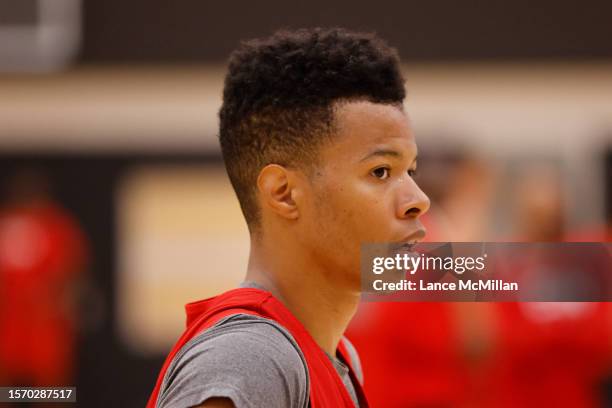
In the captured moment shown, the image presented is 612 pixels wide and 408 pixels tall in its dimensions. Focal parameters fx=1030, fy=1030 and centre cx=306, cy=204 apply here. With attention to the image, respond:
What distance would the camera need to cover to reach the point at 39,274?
719 centimetres

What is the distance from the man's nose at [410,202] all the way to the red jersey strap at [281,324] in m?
0.23

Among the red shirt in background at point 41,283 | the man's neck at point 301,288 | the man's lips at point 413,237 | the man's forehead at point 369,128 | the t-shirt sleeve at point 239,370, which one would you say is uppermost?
the red shirt in background at point 41,283

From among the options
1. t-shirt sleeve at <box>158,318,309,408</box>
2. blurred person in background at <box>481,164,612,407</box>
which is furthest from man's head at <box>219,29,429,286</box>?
blurred person in background at <box>481,164,612,407</box>

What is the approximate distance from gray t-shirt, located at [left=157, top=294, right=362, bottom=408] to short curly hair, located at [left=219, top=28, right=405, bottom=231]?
0.29 meters

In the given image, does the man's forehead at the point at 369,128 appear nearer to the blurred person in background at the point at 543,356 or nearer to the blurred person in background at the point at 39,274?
the blurred person in background at the point at 543,356

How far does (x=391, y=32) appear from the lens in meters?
6.98

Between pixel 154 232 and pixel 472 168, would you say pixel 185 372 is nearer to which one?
pixel 472 168

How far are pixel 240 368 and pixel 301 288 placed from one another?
1.11ft

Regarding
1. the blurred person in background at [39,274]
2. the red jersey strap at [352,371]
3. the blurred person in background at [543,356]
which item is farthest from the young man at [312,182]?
the blurred person in background at [39,274]

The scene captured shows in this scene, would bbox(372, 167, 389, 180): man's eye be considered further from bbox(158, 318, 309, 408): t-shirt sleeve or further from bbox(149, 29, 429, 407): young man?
bbox(158, 318, 309, 408): t-shirt sleeve

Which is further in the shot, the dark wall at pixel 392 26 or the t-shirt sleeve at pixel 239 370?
the dark wall at pixel 392 26

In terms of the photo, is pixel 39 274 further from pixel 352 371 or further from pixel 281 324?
pixel 281 324

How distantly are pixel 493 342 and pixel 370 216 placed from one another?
2.31 meters

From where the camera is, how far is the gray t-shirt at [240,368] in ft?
4.11
